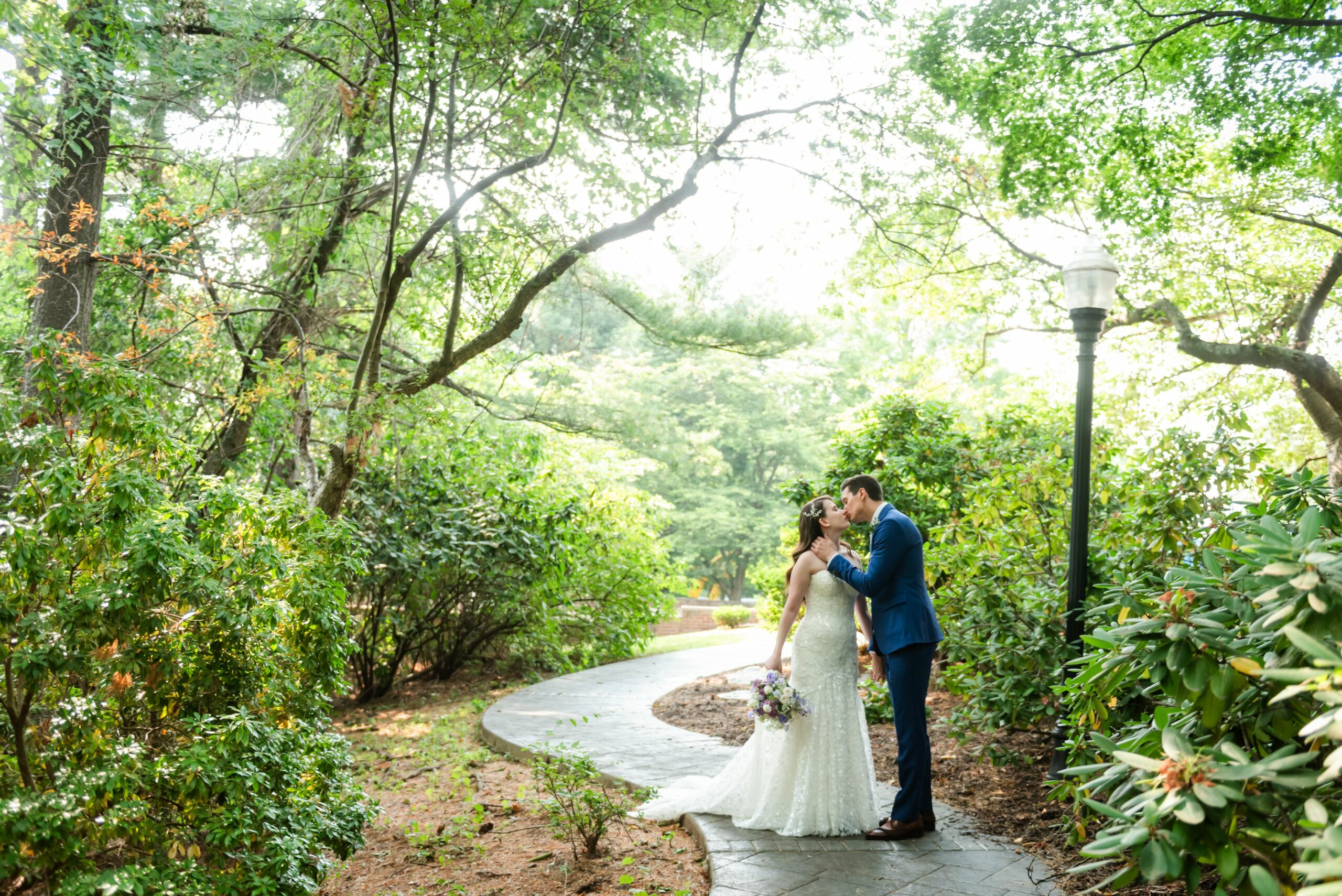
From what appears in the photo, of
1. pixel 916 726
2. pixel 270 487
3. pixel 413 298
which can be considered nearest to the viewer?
pixel 916 726

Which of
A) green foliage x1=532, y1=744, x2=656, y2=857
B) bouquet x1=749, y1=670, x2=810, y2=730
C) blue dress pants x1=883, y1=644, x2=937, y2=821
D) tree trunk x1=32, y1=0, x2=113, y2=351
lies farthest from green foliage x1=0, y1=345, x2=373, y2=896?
tree trunk x1=32, y1=0, x2=113, y2=351

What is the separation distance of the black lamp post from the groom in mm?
1038

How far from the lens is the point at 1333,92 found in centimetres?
791

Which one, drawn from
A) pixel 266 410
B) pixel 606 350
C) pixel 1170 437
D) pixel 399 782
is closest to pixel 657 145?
pixel 266 410

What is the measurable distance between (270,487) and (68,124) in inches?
129

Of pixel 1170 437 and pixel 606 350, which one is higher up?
pixel 606 350

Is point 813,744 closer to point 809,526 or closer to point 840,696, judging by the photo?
point 840,696

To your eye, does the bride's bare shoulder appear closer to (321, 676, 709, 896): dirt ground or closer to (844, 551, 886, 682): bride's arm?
(844, 551, 886, 682): bride's arm

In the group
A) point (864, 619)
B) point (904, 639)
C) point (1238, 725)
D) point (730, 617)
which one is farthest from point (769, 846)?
point (730, 617)

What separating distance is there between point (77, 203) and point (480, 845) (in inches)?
240

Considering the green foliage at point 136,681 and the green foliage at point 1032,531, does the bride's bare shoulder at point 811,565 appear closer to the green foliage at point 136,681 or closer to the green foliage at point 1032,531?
the green foliage at point 1032,531

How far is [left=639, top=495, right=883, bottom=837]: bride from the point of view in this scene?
4996mm

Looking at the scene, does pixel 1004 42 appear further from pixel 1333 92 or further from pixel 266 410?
pixel 266 410

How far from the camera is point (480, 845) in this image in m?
5.06
